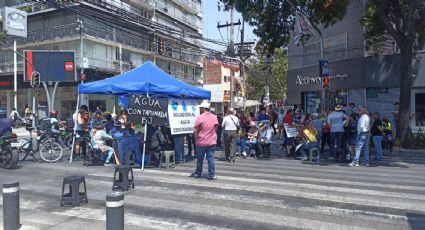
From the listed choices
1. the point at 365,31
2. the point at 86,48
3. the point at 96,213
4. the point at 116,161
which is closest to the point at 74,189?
the point at 96,213

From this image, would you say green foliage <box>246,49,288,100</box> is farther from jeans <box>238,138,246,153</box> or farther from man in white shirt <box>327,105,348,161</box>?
man in white shirt <box>327,105,348,161</box>

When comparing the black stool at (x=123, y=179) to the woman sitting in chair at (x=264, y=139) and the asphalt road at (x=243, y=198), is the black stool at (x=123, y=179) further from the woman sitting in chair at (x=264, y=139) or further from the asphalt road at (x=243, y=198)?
the woman sitting in chair at (x=264, y=139)

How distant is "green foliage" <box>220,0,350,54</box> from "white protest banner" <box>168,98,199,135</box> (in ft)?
17.8

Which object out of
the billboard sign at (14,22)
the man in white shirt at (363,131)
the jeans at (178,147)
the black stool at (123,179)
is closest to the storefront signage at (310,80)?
the man in white shirt at (363,131)

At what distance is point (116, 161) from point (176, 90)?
2.75 metres

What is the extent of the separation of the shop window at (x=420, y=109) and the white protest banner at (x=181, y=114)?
12449mm

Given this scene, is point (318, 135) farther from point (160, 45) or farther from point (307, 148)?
point (160, 45)

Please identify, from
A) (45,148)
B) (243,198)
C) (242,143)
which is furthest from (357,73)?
(243,198)

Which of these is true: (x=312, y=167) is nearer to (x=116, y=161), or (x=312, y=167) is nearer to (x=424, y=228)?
(x=116, y=161)

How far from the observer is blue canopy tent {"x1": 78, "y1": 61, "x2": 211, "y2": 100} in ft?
43.8

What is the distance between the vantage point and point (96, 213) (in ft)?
24.4

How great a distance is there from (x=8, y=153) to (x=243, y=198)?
7.62 m

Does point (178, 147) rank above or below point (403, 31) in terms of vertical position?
below

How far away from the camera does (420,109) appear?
21844 mm
